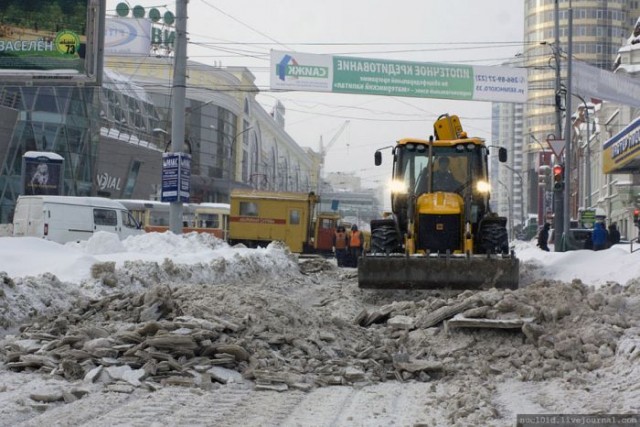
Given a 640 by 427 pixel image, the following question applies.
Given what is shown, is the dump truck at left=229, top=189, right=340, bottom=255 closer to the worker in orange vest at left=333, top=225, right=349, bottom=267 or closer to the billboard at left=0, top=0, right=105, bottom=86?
the worker in orange vest at left=333, top=225, right=349, bottom=267

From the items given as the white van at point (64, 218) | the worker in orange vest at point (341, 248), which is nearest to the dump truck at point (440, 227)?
the worker in orange vest at point (341, 248)

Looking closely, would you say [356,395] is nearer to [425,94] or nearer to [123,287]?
[123,287]

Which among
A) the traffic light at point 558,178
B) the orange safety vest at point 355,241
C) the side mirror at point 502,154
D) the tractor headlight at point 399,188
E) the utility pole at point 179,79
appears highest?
the utility pole at point 179,79

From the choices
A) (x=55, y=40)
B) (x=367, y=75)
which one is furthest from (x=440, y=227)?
(x=55, y=40)

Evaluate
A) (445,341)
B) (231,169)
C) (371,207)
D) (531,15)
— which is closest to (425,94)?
(445,341)

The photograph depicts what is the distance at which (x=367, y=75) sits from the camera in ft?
89.7

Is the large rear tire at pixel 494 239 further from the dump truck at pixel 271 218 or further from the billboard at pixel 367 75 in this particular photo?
the dump truck at pixel 271 218

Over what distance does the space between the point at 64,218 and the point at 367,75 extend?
35.9 ft

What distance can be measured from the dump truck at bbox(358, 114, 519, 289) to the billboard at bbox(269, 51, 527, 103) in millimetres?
10707

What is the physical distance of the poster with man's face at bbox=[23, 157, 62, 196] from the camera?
137 ft

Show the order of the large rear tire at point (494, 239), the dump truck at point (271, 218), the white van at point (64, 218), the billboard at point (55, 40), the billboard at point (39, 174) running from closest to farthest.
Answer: the large rear tire at point (494, 239)
the billboard at point (55, 40)
the white van at point (64, 218)
the dump truck at point (271, 218)
the billboard at point (39, 174)

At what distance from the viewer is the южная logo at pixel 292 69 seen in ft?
89.1

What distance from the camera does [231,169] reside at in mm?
88250

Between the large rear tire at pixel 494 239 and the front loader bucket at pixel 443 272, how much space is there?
49.9 inches
